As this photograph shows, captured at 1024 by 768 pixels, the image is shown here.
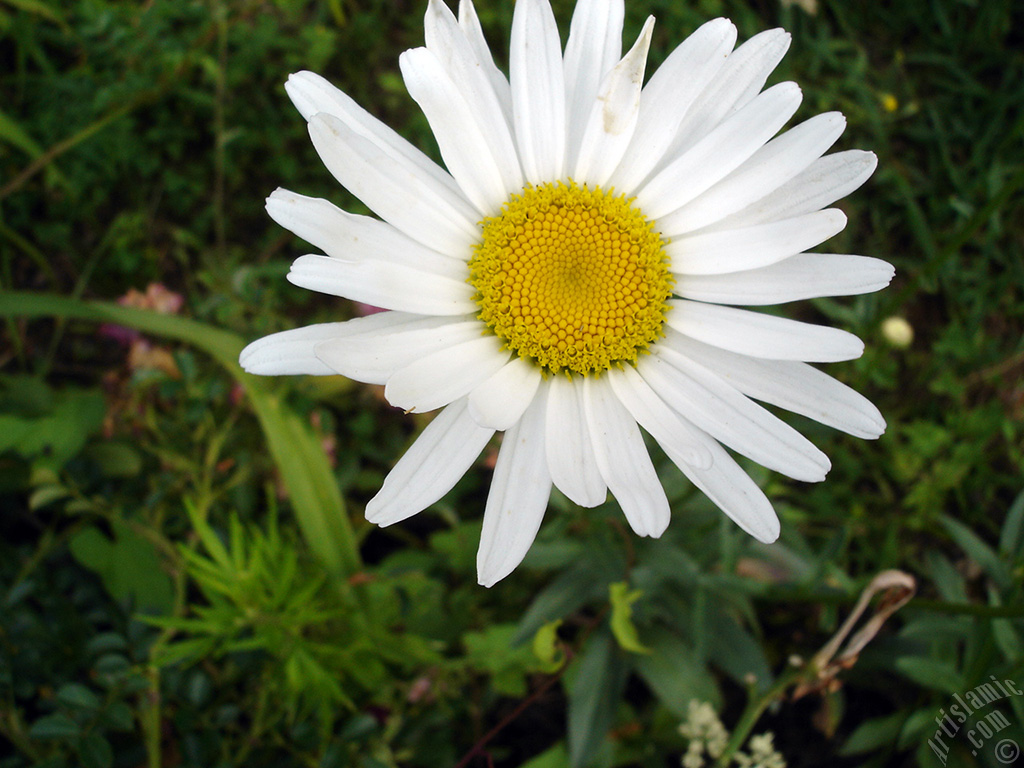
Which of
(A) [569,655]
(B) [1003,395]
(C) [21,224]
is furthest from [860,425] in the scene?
(C) [21,224]

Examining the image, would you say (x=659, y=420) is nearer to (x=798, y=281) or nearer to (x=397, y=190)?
(x=798, y=281)

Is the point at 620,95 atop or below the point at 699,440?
atop

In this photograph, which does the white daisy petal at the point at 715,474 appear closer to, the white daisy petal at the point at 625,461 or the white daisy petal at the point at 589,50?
the white daisy petal at the point at 625,461

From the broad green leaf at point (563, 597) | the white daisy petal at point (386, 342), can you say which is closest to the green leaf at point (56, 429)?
the white daisy petal at point (386, 342)

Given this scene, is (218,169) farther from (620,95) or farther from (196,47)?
(620,95)

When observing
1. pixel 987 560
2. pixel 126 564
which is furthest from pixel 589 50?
pixel 126 564
